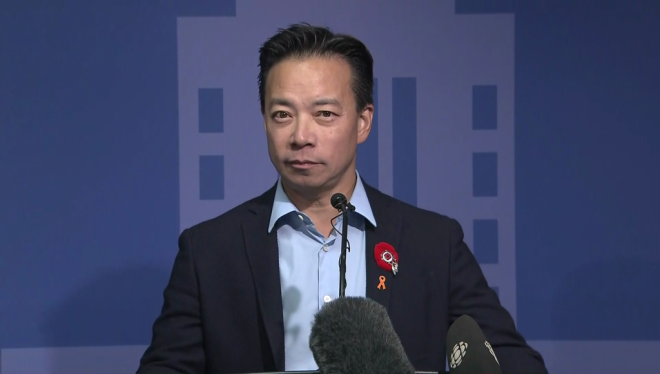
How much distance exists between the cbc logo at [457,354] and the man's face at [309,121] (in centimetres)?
64

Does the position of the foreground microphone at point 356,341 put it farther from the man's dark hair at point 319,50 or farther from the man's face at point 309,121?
the man's dark hair at point 319,50

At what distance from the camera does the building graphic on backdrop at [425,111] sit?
2.41 m

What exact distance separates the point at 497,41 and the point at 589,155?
0.48 meters

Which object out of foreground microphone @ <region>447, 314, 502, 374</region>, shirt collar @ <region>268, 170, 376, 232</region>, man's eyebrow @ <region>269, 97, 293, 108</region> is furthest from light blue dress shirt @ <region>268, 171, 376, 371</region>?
foreground microphone @ <region>447, 314, 502, 374</region>

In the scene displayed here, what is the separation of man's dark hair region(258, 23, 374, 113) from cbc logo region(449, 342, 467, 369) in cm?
78

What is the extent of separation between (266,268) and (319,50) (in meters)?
0.50

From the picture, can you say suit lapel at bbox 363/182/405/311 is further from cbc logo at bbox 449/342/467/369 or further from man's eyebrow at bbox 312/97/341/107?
cbc logo at bbox 449/342/467/369

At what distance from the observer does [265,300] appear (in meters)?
1.57

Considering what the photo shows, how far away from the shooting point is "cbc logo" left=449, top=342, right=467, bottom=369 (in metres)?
1.02

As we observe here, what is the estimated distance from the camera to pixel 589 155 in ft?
7.96

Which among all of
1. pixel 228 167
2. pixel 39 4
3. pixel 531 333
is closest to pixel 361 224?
pixel 228 167

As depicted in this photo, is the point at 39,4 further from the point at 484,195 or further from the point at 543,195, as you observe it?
the point at 543,195

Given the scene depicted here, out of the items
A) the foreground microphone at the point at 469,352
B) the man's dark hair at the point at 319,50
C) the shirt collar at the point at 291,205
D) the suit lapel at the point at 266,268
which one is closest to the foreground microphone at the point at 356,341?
the foreground microphone at the point at 469,352

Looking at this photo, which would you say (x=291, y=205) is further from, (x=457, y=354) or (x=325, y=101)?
(x=457, y=354)
